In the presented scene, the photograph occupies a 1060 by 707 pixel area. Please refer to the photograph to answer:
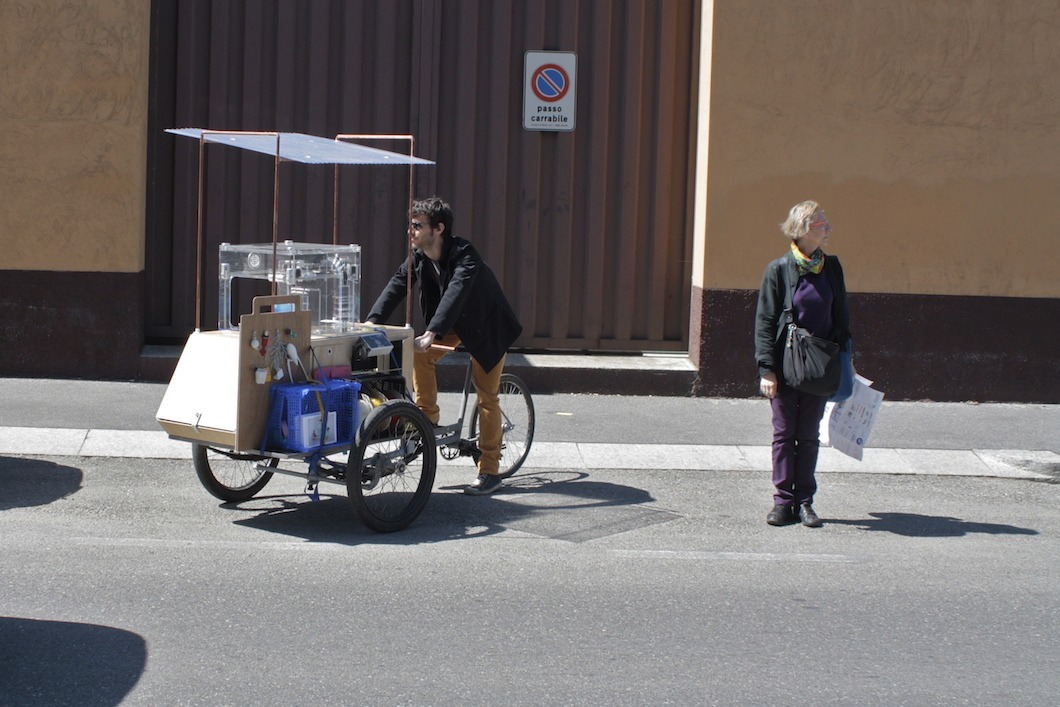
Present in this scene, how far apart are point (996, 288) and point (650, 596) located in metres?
6.67

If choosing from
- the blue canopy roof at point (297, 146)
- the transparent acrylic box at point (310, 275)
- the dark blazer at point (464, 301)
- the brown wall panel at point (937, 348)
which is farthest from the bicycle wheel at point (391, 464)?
the brown wall panel at point (937, 348)

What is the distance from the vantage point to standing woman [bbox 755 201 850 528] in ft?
23.7

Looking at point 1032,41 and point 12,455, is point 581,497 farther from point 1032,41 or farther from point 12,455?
point 1032,41

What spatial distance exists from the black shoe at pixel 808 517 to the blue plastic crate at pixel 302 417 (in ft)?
8.86

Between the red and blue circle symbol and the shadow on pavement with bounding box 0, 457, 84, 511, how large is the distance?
214 inches

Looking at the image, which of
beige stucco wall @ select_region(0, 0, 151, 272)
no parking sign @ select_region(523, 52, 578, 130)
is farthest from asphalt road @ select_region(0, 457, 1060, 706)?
no parking sign @ select_region(523, 52, 578, 130)

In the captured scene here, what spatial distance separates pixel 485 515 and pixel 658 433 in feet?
9.02

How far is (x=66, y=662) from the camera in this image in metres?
4.80

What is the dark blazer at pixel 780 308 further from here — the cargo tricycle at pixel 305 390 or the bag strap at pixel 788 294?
the cargo tricycle at pixel 305 390

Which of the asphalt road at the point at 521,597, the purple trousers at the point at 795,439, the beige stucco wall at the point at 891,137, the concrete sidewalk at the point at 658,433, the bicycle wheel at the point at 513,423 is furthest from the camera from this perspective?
the beige stucco wall at the point at 891,137

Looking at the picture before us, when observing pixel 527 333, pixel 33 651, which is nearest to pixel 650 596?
pixel 33 651

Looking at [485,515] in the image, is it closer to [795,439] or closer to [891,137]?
[795,439]

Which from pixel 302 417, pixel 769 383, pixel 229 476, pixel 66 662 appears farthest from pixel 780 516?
pixel 66 662

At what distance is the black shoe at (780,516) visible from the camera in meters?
7.40
